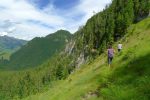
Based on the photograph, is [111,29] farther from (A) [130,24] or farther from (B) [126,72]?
(B) [126,72]

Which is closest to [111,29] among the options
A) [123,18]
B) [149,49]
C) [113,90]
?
[123,18]

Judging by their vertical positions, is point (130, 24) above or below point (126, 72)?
above

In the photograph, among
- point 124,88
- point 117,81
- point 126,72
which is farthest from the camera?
point 126,72

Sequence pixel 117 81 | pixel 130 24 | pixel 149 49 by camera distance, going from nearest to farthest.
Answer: pixel 117 81 < pixel 149 49 < pixel 130 24

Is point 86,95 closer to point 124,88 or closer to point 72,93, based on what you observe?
point 72,93

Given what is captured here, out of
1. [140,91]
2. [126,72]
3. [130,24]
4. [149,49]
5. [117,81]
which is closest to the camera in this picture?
[140,91]

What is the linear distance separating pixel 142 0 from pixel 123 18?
858 inches

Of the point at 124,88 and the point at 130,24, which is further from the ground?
the point at 130,24

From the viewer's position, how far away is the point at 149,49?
163 feet

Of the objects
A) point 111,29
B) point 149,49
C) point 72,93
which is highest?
point 111,29

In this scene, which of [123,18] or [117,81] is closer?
[117,81]

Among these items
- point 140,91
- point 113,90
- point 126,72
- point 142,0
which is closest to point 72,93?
point 126,72

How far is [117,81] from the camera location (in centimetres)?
4138

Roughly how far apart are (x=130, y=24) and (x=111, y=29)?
1268 centimetres
